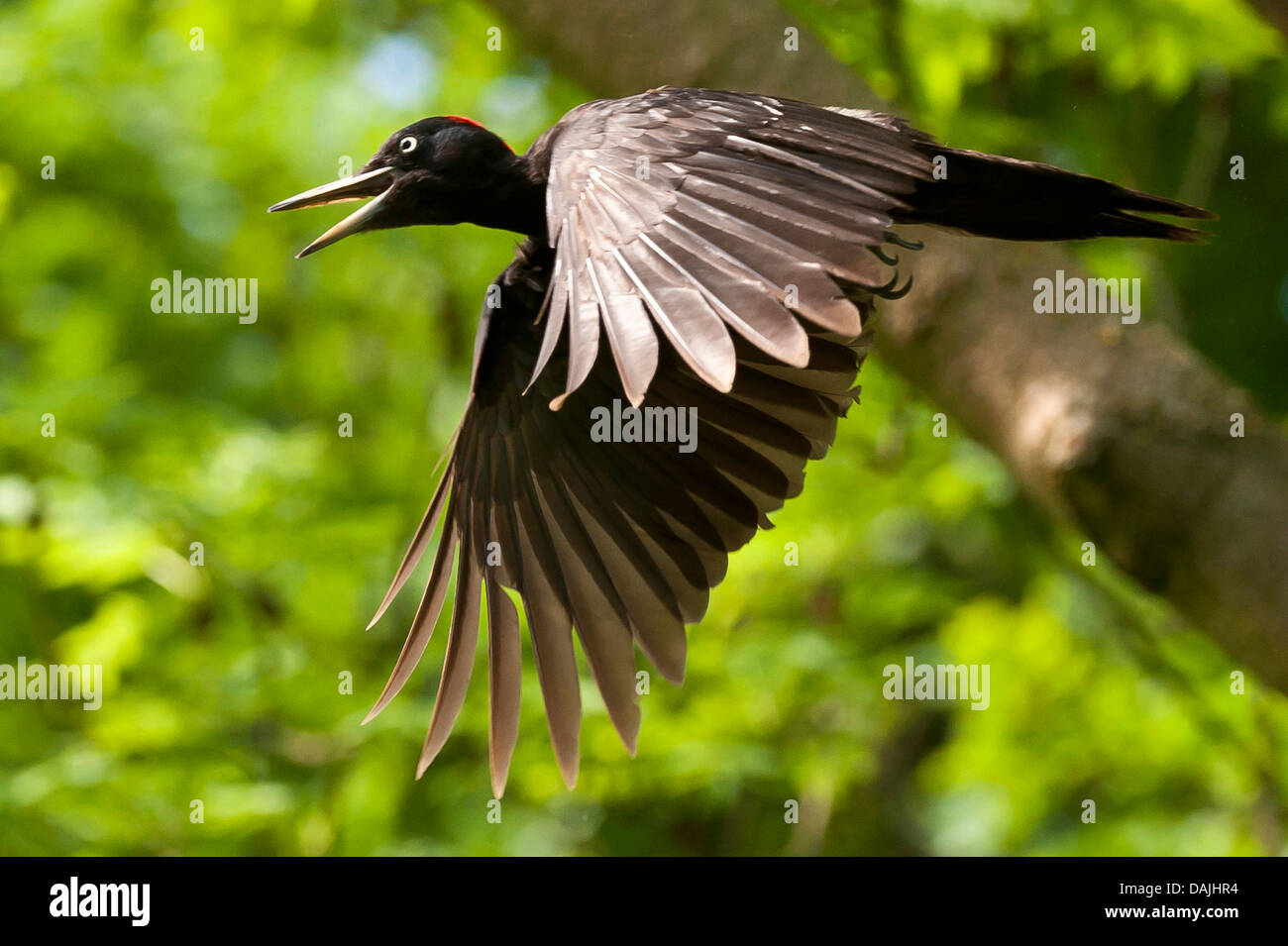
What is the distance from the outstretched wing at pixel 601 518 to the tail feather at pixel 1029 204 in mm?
394

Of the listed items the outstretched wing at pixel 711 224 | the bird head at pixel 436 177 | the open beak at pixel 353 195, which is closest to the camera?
the outstretched wing at pixel 711 224

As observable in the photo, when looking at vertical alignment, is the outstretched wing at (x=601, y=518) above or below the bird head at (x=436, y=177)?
below

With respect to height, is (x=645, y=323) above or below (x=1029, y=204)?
below

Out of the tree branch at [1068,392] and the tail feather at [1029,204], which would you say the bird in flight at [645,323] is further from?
the tree branch at [1068,392]

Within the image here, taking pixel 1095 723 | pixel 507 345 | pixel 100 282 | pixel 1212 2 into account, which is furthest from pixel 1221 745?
pixel 100 282

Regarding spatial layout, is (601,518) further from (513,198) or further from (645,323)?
(645,323)

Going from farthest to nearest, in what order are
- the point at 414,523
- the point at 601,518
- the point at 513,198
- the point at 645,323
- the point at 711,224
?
the point at 414,523 < the point at 601,518 < the point at 513,198 < the point at 711,224 < the point at 645,323

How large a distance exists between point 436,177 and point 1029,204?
1285 millimetres

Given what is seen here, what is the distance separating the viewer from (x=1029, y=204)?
287 centimetres

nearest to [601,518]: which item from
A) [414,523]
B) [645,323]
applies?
[645,323]

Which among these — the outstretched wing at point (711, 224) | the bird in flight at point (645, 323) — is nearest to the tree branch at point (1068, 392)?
the bird in flight at point (645, 323)

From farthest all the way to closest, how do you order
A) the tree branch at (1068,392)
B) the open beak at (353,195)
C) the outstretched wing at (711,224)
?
the tree branch at (1068,392)
the open beak at (353,195)
the outstretched wing at (711,224)

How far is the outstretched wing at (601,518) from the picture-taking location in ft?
10.2

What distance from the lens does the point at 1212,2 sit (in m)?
4.31
